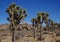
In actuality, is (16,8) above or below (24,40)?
above

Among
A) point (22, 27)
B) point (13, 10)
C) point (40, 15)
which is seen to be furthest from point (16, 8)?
point (22, 27)

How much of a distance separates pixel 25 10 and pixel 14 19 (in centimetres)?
241

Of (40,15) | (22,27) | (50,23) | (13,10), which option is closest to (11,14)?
(13,10)

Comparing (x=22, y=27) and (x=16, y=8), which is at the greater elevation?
(x=16, y=8)

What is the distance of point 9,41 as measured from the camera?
1699 inches

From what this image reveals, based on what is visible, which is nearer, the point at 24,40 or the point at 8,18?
the point at 8,18

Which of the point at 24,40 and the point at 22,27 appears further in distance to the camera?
the point at 22,27

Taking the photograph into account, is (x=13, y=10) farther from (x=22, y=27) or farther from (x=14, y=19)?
(x=22, y=27)

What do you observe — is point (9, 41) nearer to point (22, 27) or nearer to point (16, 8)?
point (16, 8)

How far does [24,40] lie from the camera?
136 ft

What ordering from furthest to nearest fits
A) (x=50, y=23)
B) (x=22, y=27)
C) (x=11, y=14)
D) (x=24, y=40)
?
(x=22, y=27)
(x=50, y=23)
(x=24, y=40)
(x=11, y=14)

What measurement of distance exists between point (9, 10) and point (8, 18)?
136 cm

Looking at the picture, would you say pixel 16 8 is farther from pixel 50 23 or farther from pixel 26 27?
pixel 26 27

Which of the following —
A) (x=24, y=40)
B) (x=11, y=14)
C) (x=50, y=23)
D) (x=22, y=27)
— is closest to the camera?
(x=11, y=14)
